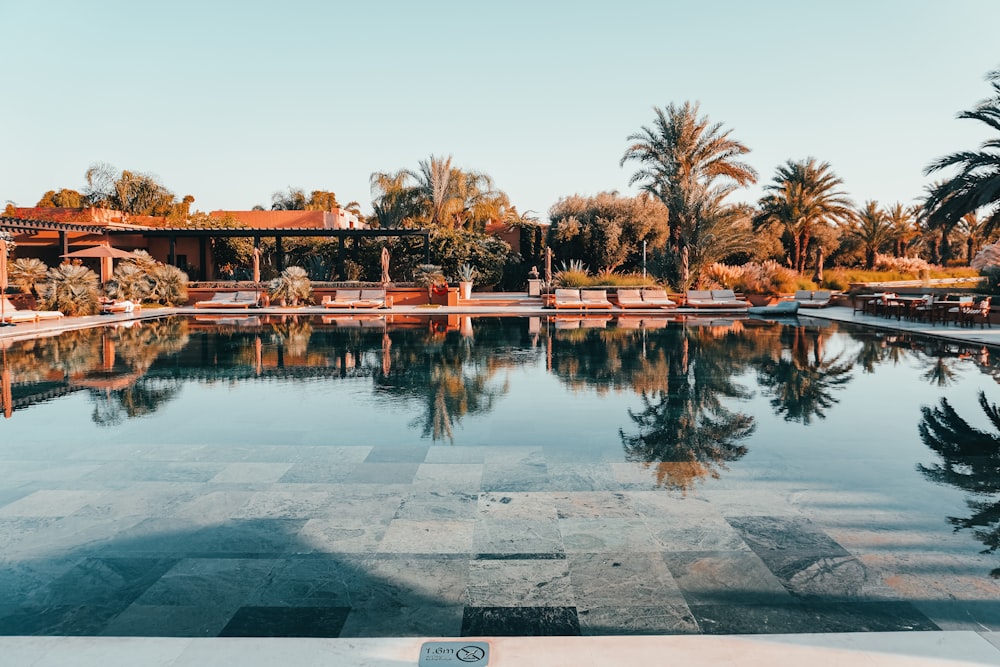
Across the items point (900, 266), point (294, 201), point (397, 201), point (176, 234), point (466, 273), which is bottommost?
point (466, 273)

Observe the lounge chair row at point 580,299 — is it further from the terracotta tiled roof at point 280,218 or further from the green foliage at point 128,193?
the green foliage at point 128,193

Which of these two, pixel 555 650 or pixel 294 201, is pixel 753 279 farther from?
pixel 294 201

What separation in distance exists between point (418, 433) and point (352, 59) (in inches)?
899

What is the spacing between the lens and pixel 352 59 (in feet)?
87.4

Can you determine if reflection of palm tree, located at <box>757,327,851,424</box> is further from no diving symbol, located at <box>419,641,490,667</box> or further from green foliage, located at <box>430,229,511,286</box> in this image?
green foliage, located at <box>430,229,511,286</box>

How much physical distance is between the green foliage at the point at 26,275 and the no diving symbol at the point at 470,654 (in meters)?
25.4

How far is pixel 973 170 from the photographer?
808 inches

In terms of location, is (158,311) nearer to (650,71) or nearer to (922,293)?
(650,71)

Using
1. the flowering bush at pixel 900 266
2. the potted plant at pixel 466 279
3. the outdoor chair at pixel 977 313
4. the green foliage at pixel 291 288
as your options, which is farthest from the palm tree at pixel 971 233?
the green foliage at pixel 291 288

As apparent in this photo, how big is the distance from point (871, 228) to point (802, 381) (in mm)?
33877

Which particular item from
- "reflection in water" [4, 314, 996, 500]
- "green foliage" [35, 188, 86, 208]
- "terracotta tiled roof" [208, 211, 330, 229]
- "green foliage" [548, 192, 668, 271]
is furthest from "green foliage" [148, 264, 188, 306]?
"green foliage" [35, 188, 86, 208]

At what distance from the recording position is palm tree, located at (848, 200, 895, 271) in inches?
1557

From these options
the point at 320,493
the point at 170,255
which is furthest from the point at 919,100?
the point at 170,255

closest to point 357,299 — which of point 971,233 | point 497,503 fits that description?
point 497,503
